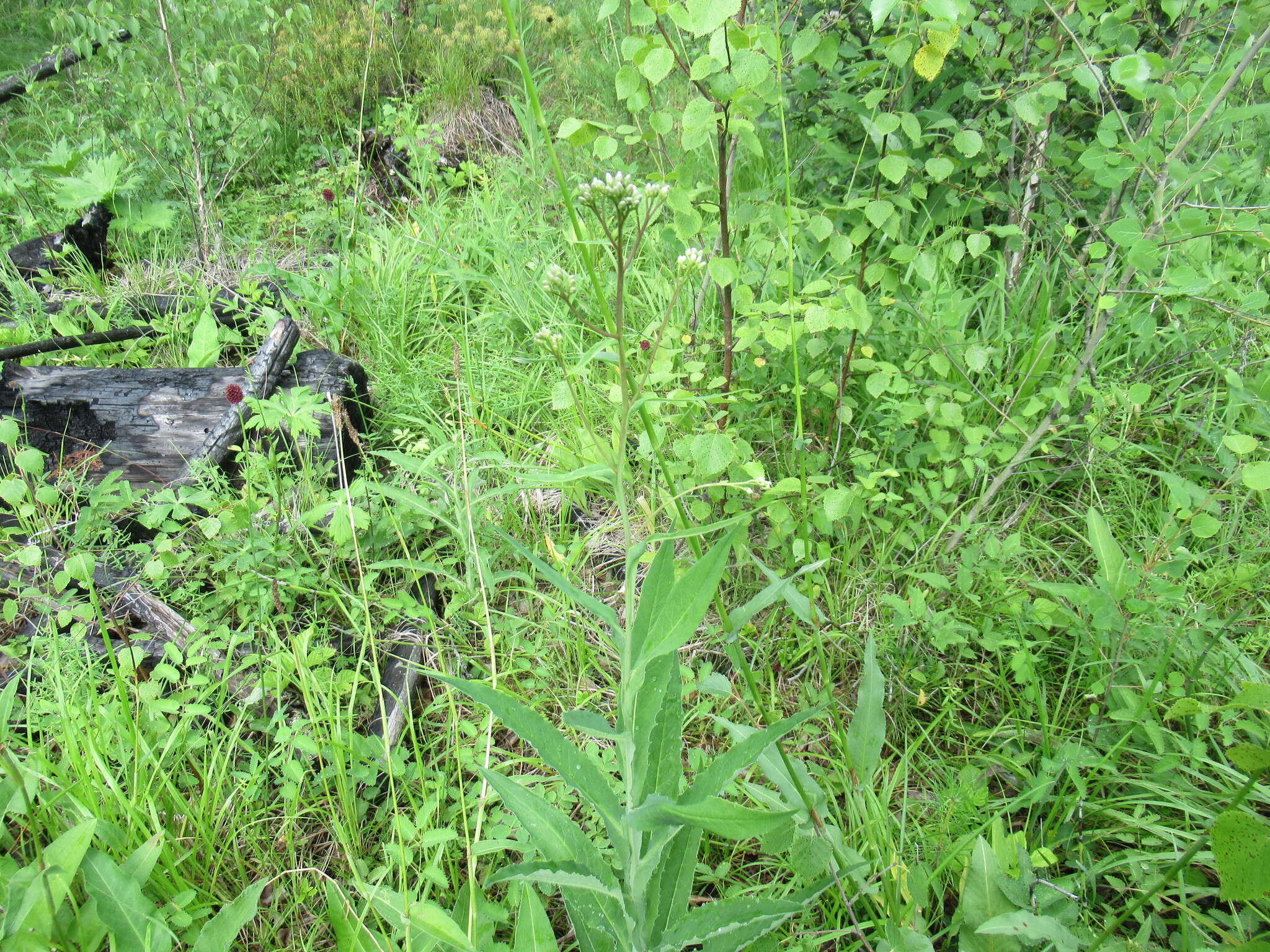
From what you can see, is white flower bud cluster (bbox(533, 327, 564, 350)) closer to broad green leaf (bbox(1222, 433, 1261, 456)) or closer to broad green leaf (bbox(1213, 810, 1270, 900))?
broad green leaf (bbox(1213, 810, 1270, 900))

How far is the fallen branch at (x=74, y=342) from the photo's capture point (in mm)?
2260

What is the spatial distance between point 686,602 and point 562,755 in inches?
9.3

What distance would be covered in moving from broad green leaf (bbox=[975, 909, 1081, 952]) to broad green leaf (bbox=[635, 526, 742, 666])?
0.67 metres

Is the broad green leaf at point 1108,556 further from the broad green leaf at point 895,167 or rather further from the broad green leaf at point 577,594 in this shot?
the broad green leaf at point 577,594

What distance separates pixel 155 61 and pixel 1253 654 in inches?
219

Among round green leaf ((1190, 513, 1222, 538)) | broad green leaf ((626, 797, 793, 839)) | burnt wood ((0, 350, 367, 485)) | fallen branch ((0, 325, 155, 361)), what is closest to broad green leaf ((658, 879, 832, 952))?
broad green leaf ((626, 797, 793, 839))

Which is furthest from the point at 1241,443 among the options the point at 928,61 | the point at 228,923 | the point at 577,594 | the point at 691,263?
the point at 228,923

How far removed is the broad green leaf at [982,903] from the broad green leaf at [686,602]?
70cm

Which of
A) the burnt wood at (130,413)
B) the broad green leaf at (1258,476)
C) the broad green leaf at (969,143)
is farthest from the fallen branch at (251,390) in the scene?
the broad green leaf at (1258,476)

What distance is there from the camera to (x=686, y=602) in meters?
0.77

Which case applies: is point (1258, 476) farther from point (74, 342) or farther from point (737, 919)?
→ point (74, 342)

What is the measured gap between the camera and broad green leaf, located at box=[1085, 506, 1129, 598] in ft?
4.25

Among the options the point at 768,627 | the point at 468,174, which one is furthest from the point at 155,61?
the point at 768,627

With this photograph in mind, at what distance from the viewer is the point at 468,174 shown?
374 centimetres
